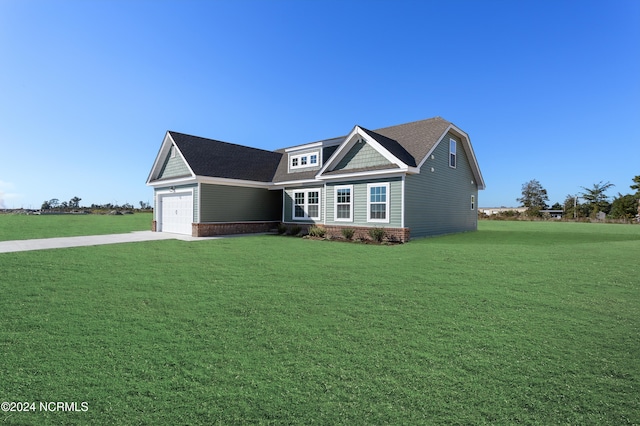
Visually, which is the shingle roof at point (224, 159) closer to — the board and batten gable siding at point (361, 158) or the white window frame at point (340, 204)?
the white window frame at point (340, 204)

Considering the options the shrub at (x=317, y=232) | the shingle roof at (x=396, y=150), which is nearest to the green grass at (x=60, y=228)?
the shrub at (x=317, y=232)

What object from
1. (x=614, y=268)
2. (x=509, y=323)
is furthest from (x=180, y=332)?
(x=614, y=268)

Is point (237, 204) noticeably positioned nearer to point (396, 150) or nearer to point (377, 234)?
point (377, 234)

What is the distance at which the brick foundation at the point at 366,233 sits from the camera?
1402 centimetres

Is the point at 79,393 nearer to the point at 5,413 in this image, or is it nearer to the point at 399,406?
the point at 5,413

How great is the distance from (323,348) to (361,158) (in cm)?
1343

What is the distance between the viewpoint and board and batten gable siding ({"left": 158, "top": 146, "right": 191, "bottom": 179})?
1848 cm

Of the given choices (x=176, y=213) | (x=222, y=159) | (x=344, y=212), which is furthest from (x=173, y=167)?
(x=344, y=212)

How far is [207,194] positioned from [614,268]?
17296 mm

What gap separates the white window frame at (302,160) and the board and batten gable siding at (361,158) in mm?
3011

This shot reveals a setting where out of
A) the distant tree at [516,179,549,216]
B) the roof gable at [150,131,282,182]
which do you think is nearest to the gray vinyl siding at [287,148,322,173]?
the roof gable at [150,131,282,182]

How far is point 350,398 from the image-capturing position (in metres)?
2.54

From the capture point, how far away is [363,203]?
15469mm

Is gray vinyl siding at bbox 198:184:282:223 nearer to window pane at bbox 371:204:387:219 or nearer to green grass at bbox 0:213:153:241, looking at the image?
green grass at bbox 0:213:153:241
